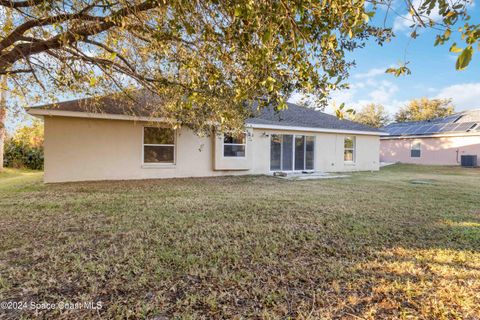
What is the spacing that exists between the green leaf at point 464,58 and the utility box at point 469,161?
76.2 feet

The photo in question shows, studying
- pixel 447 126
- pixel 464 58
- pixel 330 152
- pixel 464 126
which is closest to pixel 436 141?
pixel 447 126

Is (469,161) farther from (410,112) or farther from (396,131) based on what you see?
(410,112)

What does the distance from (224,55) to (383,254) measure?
140 inches

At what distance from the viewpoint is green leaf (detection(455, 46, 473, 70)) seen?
1.54m

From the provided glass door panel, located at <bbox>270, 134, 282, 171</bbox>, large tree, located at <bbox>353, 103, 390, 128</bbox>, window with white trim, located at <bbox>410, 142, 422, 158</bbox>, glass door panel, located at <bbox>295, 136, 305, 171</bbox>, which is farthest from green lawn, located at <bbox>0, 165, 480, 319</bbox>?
large tree, located at <bbox>353, 103, 390, 128</bbox>

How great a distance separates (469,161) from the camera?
18766 millimetres

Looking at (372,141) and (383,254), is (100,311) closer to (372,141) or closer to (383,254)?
(383,254)

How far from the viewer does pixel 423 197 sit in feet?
23.8

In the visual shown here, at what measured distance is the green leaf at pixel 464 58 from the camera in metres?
1.54

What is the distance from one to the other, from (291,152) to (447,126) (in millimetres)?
17831

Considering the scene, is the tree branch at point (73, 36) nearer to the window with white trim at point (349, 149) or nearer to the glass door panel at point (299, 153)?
the glass door panel at point (299, 153)

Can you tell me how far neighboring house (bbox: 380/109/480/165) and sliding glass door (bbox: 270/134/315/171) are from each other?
1510 centimetres

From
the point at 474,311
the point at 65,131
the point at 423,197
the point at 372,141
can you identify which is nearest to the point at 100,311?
the point at 474,311

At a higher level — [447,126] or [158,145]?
[447,126]
